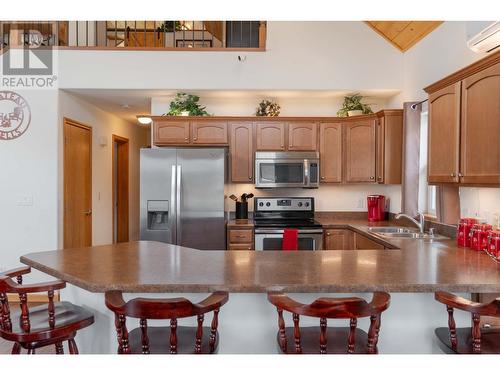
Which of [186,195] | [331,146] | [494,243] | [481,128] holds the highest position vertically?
[331,146]

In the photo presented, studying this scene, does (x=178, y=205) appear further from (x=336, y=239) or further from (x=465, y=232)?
(x=465, y=232)

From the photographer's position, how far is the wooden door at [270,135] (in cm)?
452

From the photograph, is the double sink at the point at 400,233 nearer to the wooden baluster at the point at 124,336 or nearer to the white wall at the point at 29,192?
the wooden baluster at the point at 124,336

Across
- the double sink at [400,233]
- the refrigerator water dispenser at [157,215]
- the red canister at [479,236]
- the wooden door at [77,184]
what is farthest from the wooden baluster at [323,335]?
the wooden door at [77,184]

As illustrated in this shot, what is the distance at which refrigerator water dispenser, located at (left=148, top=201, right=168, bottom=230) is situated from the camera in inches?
162

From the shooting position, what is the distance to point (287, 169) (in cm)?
446

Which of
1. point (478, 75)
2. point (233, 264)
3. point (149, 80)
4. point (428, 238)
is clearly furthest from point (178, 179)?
point (478, 75)

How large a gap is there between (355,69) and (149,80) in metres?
2.42

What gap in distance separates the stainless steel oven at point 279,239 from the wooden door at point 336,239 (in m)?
0.09

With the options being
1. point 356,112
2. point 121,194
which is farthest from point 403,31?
point 121,194

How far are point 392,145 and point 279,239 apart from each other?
166 cm

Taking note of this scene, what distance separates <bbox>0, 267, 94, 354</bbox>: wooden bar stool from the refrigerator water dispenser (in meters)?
2.18
